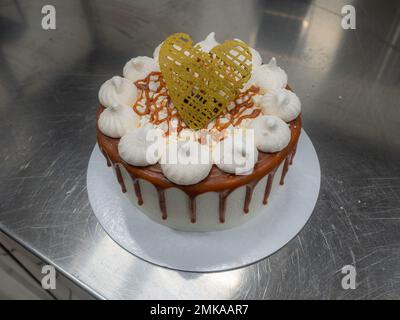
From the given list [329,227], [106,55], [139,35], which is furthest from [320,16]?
[329,227]

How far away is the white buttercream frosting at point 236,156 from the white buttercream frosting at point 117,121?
337 millimetres

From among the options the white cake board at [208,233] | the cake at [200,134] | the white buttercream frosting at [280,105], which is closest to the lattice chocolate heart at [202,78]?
the cake at [200,134]

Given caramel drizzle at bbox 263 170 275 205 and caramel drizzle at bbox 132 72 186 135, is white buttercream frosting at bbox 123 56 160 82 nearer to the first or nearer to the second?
caramel drizzle at bbox 132 72 186 135

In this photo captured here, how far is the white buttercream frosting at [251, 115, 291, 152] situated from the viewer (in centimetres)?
132

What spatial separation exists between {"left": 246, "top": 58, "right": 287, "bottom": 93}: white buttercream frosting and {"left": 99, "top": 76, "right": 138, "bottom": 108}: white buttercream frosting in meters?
0.46

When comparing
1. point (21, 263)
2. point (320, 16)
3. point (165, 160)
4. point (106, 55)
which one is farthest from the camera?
point (320, 16)

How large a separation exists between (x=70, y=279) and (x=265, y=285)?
0.79m

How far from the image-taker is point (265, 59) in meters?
2.41

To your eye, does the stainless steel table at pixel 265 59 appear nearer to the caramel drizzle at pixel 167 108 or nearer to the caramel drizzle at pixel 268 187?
the caramel drizzle at pixel 268 187

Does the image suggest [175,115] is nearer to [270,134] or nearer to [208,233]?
[270,134]

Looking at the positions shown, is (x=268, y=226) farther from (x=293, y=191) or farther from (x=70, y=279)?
(x=70, y=279)

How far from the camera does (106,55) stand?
2469 mm

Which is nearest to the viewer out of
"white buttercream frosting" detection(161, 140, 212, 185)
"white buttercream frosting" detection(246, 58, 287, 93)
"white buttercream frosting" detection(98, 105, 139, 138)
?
"white buttercream frosting" detection(161, 140, 212, 185)

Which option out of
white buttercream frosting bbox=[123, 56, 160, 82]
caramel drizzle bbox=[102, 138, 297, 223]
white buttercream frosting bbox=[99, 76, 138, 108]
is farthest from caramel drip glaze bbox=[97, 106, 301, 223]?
white buttercream frosting bbox=[123, 56, 160, 82]
